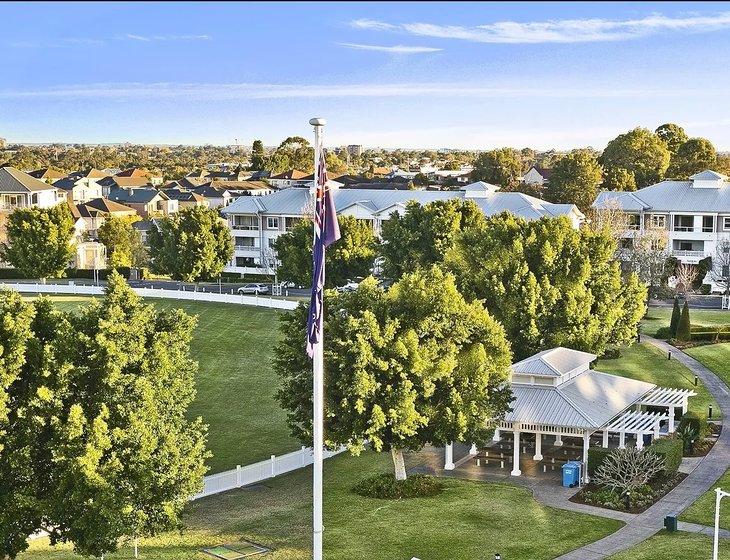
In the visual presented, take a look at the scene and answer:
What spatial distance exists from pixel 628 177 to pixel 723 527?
9189 centimetres

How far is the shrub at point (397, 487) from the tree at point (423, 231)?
34249mm

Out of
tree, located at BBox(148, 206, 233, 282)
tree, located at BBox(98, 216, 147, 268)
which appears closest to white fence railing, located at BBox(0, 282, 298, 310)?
tree, located at BBox(148, 206, 233, 282)

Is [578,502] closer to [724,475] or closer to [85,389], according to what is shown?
[724,475]

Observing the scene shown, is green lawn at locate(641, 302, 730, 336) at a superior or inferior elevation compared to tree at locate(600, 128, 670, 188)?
inferior

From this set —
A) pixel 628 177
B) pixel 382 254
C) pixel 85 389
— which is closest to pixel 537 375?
pixel 85 389

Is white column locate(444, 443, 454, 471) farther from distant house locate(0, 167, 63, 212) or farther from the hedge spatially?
distant house locate(0, 167, 63, 212)

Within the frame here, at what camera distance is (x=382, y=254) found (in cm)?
7019

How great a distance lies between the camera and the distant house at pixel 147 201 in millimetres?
129250

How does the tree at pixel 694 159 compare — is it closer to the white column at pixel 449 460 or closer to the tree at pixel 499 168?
the tree at pixel 499 168

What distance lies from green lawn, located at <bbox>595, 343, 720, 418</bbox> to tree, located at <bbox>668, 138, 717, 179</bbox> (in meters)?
78.5

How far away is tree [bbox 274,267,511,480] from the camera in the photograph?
31.1m

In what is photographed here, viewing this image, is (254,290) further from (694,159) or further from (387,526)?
(694,159)

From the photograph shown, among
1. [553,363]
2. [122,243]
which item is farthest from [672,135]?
[553,363]

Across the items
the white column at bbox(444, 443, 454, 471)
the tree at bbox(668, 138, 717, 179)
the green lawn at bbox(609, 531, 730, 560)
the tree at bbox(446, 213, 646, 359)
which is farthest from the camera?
the tree at bbox(668, 138, 717, 179)
